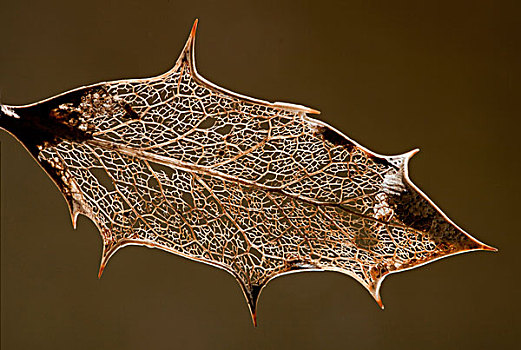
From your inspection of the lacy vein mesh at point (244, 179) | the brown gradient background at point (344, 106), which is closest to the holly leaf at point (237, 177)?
the lacy vein mesh at point (244, 179)

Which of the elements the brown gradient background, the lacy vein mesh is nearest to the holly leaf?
the lacy vein mesh

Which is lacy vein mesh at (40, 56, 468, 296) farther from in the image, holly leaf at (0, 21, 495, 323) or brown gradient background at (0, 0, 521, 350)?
brown gradient background at (0, 0, 521, 350)

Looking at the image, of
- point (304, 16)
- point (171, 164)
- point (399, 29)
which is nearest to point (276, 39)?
point (304, 16)

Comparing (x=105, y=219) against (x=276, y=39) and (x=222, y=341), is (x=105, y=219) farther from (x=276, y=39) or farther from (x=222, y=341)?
(x=276, y=39)

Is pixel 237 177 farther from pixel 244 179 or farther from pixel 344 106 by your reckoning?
pixel 344 106

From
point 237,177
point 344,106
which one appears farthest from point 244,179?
point 344,106

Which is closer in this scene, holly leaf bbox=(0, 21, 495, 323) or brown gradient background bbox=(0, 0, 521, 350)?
holly leaf bbox=(0, 21, 495, 323)
